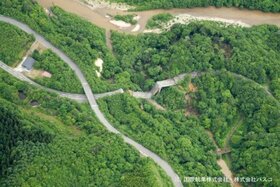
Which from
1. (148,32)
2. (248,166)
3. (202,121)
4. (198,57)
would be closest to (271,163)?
(248,166)

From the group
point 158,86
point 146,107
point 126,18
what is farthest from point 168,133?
point 126,18

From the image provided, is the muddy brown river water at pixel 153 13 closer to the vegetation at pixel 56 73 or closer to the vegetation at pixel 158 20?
the vegetation at pixel 158 20

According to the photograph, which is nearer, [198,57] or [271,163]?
[271,163]

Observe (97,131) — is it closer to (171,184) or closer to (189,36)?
(171,184)

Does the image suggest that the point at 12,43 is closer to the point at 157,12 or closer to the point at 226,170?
the point at 157,12

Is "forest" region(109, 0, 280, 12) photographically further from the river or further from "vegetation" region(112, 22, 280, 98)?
"vegetation" region(112, 22, 280, 98)

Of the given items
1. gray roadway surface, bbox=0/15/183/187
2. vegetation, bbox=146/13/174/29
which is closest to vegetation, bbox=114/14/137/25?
vegetation, bbox=146/13/174/29
